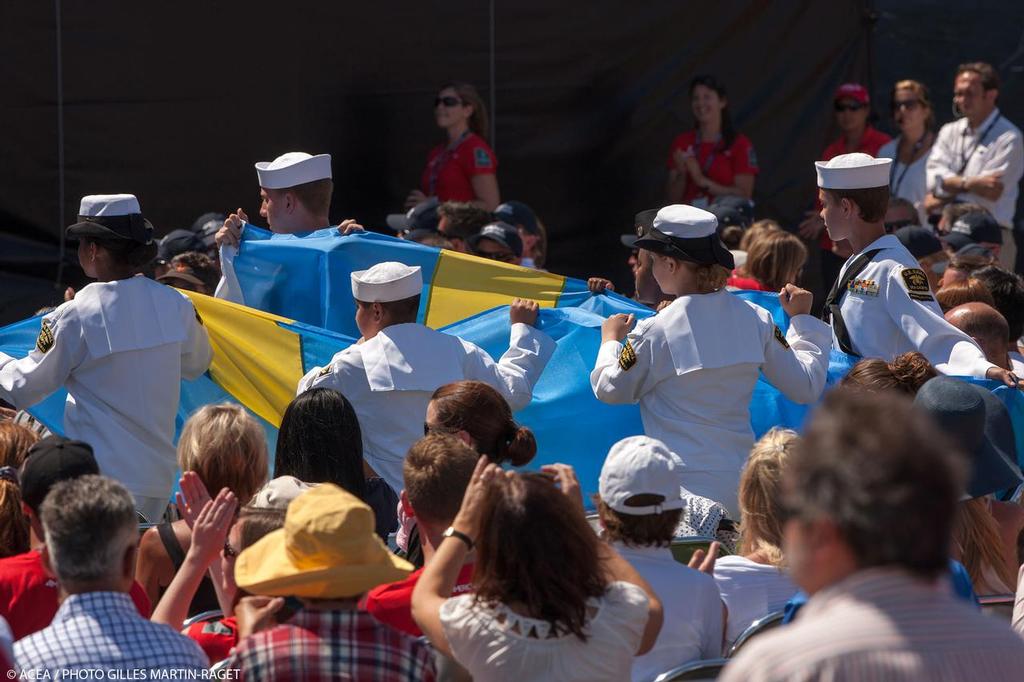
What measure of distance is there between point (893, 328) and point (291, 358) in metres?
2.14

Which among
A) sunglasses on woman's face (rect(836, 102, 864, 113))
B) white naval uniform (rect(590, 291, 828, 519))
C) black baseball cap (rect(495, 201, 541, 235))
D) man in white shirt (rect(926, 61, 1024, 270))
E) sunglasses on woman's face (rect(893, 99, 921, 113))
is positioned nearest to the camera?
white naval uniform (rect(590, 291, 828, 519))

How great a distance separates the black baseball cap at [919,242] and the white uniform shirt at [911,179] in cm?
241

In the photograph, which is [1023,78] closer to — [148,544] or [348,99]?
[348,99]

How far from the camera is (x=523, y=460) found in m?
4.00

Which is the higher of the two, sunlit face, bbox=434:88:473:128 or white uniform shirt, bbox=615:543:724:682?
sunlit face, bbox=434:88:473:128

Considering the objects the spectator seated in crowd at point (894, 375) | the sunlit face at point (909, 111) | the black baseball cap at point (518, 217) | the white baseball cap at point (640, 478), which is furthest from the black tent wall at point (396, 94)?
the white baseball cap at point (640, 478)

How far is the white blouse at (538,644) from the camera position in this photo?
2789 mm

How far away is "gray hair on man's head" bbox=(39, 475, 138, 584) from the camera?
8.77 ft

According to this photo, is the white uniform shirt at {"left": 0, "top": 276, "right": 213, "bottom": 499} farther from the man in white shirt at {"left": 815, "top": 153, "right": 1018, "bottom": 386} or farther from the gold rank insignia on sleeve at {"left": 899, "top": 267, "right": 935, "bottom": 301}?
the gold rank insignia on sleeve at {"left": 899, "top": 267, "right": 935, "bottom": 301}

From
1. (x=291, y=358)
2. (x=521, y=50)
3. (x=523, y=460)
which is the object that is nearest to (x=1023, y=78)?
(x=521, y=50)

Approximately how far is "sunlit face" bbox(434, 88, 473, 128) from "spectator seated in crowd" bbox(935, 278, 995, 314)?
3.89 metres

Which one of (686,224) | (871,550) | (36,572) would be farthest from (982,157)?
(871,550)

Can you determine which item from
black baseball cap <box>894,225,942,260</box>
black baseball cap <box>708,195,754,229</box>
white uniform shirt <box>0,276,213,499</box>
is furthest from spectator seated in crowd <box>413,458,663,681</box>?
black baseball cap <box>708,195,754,229</box>

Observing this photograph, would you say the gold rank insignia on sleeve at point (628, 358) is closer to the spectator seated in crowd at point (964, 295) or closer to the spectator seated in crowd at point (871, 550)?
the spectator seated in crowd at point (964, 295)
